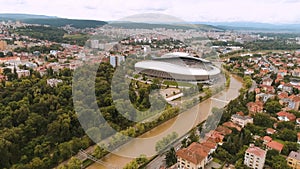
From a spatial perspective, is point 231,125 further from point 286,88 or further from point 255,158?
point 286,88

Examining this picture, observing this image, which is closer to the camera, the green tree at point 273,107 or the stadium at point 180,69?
the green tree at point 273,107

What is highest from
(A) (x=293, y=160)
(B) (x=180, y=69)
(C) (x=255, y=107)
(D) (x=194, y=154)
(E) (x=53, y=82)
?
(B) (x=180, y=69)

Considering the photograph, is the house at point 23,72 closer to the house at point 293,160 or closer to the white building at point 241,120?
the white building at point 241,120

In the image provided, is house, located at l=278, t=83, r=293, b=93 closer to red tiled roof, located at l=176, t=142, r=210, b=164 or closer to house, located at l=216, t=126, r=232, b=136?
house, located at l=216, t=126, r=232, b=136

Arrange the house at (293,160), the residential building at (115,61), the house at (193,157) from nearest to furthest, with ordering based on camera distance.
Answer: the house at (193,157)
the house at (293,160)
the residential building at (115,61)

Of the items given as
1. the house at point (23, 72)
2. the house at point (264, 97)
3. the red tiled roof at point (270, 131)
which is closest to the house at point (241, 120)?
the red tiled roof at point (270, 131)

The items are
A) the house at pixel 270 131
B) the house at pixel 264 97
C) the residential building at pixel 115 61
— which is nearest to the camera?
the house at pixel 270 131

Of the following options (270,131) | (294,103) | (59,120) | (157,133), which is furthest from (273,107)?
(59,120)
